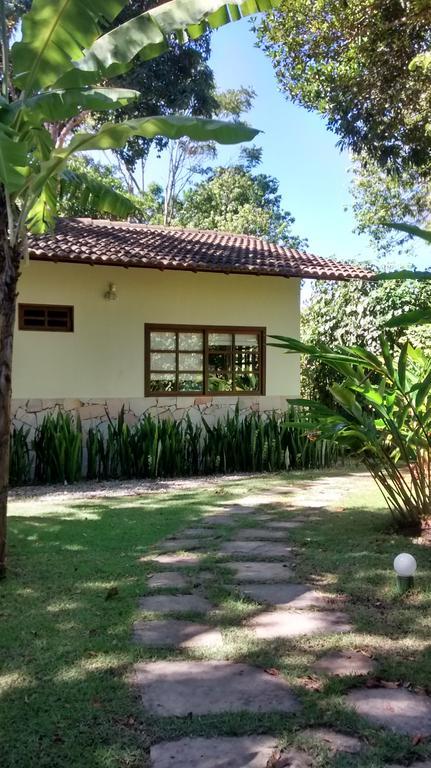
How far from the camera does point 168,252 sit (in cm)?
1009

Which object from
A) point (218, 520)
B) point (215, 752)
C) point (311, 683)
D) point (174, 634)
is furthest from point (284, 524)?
point (215, 752)

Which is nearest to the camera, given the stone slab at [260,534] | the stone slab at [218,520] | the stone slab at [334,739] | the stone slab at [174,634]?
the stone slab at [334,739]

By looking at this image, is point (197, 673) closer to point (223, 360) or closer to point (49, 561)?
point (49, 561)

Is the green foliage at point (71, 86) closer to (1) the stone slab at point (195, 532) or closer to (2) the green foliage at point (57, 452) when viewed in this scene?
(1) the stone slab at point (195, 532)

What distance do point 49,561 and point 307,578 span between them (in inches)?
70.9

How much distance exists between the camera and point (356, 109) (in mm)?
10641

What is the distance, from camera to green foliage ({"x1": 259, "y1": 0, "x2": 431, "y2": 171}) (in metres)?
9.40

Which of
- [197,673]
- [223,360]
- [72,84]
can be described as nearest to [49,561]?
[197,673]

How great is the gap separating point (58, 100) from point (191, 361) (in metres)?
7.43

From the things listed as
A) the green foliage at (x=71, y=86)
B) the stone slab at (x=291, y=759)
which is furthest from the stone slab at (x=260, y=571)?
the green foliage at (x=71, y=86)

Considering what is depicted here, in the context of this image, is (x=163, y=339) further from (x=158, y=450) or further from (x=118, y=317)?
(x=158, y=450)

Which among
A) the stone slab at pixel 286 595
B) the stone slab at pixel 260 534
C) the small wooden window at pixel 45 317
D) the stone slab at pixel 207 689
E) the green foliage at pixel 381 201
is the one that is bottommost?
the stone slab at pixel 207 689

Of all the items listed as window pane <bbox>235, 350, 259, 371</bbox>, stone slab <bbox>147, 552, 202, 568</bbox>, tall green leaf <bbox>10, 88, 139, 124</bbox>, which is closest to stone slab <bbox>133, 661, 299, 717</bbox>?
stone slab <bbox>147, 552, 202, 568</bbox>

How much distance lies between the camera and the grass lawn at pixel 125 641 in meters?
2.26
